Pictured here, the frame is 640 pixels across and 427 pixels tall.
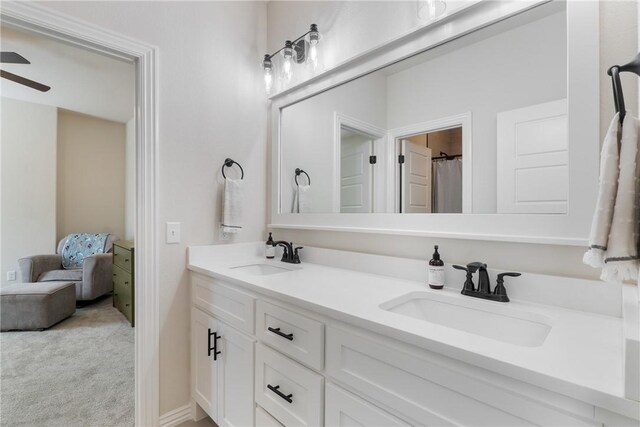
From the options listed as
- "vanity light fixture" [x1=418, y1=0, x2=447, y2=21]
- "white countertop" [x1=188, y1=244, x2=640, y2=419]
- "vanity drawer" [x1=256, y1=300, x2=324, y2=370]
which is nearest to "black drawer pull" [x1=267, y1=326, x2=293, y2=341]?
"vanity drawer" [x1=256, y1=300, x2=324, y2=370]

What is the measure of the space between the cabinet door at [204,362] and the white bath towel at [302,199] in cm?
82

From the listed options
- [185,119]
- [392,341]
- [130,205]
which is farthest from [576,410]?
[130,205]

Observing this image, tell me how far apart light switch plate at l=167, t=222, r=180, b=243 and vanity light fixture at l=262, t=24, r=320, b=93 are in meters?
1.05

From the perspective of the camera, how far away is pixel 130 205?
16.5 ft

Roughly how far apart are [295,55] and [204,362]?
6.09 ft

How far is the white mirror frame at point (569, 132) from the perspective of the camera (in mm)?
931

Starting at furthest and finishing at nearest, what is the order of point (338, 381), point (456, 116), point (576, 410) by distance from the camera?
point (456, 116)
point (338, 381)
point (576, 410)

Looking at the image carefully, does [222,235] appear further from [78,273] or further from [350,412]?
[78,273]

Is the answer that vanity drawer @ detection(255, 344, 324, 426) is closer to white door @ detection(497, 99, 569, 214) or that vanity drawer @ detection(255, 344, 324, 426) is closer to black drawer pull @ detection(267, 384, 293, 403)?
black drawer pull @ detection(267, 384, 293, 403)

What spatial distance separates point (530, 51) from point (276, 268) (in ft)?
5.12

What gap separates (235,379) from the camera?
1372 millimetres

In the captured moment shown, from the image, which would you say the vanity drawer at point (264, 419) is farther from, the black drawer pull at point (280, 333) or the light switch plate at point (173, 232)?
the light switch plate at point (173, 232)

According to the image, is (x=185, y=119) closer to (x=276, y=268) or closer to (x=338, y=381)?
(x=276, y=268)

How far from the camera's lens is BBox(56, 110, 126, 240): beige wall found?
4586 mm
